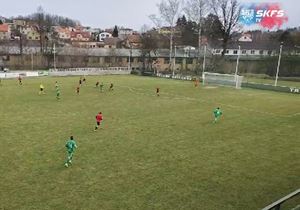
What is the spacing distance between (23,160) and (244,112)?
21515 mm

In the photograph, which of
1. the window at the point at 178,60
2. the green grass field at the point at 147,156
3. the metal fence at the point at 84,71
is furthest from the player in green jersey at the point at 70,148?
the window at the point at 178,60

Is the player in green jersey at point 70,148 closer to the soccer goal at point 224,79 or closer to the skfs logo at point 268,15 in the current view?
the soccer goal at point 224,79

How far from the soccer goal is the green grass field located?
18.0 metres

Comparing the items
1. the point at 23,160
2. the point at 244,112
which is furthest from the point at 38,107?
the point at 244,112

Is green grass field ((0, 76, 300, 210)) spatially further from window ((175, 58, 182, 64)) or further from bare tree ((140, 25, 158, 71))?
window ((175, 58, 182, 64))

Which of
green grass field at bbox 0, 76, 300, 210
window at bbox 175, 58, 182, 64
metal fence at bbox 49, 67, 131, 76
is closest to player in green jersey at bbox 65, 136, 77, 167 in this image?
green grass field at bbox 0, 76, 300, 210

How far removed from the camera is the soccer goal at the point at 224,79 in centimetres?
5422

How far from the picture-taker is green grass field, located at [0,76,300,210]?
14.1 m

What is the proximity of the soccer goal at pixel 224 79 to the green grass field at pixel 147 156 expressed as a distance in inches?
710

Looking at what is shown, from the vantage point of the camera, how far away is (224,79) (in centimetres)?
5706

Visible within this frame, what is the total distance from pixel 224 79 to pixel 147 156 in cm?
4018

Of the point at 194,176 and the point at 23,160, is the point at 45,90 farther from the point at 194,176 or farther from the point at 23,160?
the point at 194,176

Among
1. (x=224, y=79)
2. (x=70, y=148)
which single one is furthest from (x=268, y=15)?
(x=70, y=148)

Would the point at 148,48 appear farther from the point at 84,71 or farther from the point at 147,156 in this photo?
the point at 147,156
